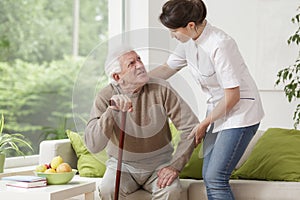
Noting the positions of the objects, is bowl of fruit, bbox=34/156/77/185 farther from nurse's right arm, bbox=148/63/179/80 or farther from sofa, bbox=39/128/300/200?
nurse's right arm, bbox=148/63/179/80

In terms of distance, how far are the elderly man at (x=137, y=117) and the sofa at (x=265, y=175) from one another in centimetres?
67

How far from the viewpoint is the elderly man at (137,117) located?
103 inches

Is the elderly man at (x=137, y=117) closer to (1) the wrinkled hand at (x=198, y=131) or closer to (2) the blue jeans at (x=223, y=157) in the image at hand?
(1) the wrinkled hand at (x=198, y=131)

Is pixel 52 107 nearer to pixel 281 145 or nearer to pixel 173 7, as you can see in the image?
pixel 281 145

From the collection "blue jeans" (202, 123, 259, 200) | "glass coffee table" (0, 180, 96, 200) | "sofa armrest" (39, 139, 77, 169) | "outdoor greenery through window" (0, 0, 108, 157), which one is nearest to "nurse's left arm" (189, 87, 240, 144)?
"blue jeans" (202, 123, 259, 200)

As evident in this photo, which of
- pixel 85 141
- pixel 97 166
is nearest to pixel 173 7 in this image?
pixel 85 141

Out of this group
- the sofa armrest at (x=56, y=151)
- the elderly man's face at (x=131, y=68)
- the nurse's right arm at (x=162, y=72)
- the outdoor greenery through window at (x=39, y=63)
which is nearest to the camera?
the elderly man's face at (x=131, y=68)

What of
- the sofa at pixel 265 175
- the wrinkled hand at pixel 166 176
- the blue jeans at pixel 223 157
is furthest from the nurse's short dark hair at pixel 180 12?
the sofa at pixel 265 175

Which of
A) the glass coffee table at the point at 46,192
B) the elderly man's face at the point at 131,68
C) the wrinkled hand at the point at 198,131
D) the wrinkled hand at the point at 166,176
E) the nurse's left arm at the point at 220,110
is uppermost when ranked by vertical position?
the elderly man's face at the point at 131,68

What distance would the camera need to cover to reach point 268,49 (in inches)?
186

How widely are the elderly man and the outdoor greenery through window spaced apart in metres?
1.84

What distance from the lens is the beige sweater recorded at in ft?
8.62

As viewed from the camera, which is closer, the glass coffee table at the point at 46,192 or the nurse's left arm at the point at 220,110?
the nurse's left arm at the point at 220,110

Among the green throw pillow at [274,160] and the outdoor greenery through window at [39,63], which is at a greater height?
the outdoor greenery through window at [39,63]
